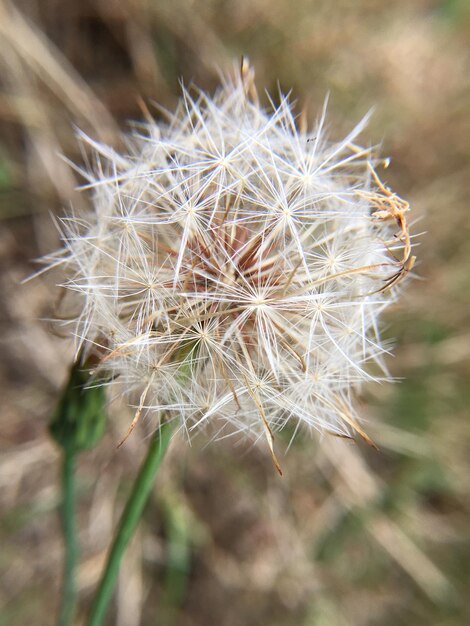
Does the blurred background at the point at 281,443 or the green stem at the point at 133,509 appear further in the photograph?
the blurred background at the point at 281,443

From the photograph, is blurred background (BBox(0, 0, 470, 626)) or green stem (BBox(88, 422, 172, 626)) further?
blurred background (BBox(0, 0, 470, 626))

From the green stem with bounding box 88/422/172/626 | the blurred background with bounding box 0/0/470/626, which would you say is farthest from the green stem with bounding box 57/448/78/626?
the blurred background with bounding box 0/0/470/626

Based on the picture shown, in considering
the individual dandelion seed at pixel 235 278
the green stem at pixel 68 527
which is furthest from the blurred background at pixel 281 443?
the individual dandelion seed at pixel 235 278

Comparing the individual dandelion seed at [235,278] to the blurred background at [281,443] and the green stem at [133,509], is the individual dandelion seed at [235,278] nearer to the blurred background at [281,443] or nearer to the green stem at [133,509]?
the green stem at [133,509]

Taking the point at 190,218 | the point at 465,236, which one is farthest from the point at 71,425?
the point at 465,236

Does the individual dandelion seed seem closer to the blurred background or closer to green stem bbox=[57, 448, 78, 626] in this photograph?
green stem bbox=[57, 448, 78, 626]
